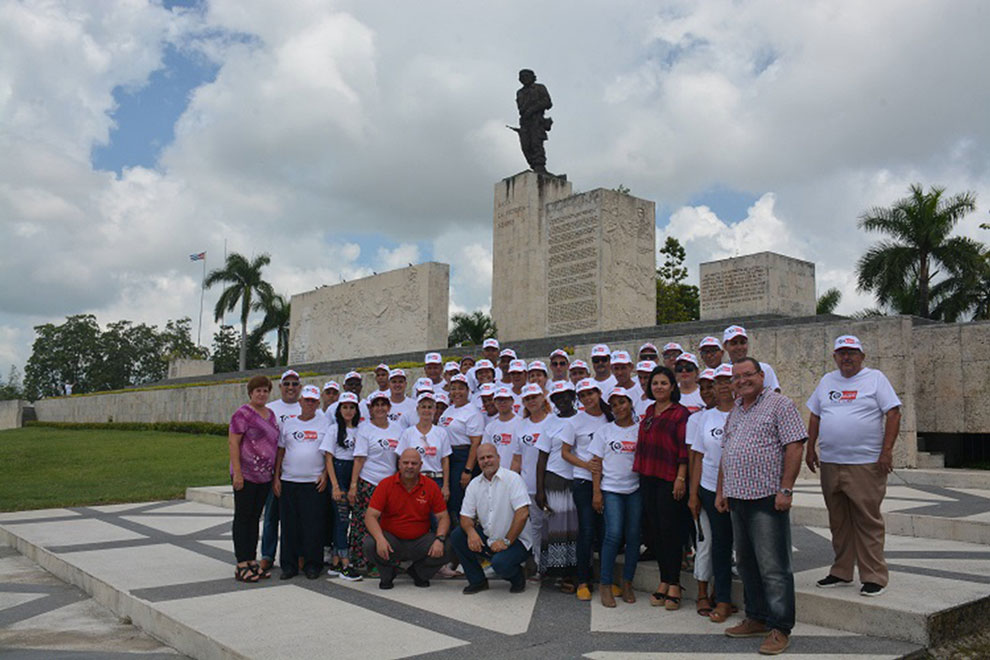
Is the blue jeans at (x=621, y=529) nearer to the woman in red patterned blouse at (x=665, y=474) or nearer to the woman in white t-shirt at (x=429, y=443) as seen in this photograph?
the woman in red patterned blouse at (x=665, y=474)

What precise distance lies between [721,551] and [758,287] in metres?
12.6

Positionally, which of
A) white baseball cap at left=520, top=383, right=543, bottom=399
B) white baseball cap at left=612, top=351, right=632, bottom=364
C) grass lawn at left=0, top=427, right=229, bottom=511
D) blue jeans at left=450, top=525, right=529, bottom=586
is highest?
white baseball cap at left=612, top=351, right=632, bottom=364

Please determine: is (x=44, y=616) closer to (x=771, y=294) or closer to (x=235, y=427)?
(x=235, y=427)

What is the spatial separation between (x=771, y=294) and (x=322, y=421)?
12209 millimetres

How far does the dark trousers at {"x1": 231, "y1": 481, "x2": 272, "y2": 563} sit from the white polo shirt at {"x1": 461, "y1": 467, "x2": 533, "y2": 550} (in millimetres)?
1546

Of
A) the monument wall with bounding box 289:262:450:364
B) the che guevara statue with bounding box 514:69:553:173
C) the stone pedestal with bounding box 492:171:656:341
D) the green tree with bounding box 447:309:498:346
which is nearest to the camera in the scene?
the stone pedestal with bounding box 492:171:656:341

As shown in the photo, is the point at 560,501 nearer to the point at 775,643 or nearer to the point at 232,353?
the point at 775,643

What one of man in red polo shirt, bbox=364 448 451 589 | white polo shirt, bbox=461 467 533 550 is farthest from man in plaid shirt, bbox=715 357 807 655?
man in red polo shirt, bbox=364 448 451 589

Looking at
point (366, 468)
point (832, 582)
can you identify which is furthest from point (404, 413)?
point (832, 582)

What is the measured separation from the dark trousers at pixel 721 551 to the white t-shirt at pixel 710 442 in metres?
0.08

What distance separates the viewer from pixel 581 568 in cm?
481

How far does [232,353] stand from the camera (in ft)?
173

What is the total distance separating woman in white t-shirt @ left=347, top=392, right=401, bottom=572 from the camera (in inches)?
214

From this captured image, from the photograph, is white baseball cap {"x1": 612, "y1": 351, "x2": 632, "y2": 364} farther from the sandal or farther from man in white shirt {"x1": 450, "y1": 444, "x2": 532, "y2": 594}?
the sandal
